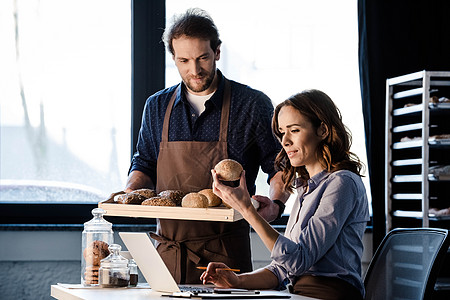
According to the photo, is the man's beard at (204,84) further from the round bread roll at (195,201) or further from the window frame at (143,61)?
the window frame at (143,61)

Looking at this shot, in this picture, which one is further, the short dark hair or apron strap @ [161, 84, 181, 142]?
apron strap @ [161, 84, 181, 142]

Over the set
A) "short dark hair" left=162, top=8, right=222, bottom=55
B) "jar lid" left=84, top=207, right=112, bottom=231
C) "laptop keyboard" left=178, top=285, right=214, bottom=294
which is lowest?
"laptop keyboard" left=178, top=285, right=214, bottom=294

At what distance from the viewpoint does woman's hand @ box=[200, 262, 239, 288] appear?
2.02 m

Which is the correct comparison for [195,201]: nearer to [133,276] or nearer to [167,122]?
[133,276]

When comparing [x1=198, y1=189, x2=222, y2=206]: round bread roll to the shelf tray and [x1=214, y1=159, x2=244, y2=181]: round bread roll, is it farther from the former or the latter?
the shelf tray

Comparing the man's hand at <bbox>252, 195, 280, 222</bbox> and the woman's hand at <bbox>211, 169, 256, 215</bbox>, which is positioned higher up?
the woman's hand at <bbox>211, 169, 256, 215</bbox>

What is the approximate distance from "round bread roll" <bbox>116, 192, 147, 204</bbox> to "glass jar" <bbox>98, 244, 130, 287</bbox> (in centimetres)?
16

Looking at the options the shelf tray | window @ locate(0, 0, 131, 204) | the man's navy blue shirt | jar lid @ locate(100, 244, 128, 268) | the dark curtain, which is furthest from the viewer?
the dark curtain

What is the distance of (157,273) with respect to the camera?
6.26 feet

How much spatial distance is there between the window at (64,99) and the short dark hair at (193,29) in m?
1.40

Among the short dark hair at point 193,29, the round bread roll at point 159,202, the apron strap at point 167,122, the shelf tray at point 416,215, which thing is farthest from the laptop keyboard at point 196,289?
the shelf tray at point 416,215

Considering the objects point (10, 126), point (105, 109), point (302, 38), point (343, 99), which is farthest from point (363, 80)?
point (10, 126)

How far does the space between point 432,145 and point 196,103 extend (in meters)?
1.55

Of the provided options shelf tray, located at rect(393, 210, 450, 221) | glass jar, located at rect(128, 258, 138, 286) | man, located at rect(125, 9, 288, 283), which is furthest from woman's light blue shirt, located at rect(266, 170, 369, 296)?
shelf tray, located at rect(393, 210, 450, 221)
